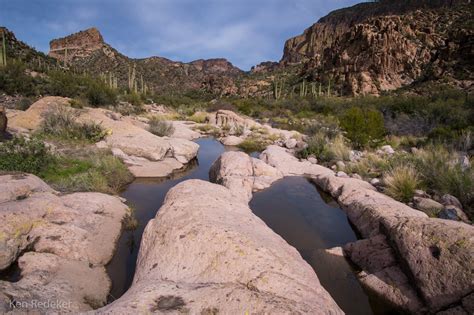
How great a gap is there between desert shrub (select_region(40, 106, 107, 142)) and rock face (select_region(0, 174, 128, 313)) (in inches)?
209

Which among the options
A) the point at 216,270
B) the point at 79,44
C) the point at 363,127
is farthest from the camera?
the point at 79,44

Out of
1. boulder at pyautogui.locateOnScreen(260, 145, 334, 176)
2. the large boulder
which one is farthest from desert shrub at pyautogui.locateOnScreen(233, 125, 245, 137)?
the large boulder

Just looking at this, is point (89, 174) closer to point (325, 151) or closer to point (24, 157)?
point (24, 157)

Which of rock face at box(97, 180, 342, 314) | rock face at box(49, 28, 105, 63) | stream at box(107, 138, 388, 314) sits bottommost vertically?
stream at box(107, 138, 388, 314)


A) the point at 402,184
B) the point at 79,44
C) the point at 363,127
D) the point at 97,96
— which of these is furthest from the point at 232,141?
the point at 79,44

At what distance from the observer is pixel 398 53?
49.3 metres

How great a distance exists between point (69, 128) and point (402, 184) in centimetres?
1104

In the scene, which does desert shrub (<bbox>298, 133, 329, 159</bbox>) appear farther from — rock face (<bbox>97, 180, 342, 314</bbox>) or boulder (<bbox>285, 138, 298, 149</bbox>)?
rock face (<bbox>97, 180, 342, 314</bbox>)

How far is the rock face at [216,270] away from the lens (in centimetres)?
243

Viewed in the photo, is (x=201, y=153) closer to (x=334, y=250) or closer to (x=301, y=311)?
(x=334, y=250)

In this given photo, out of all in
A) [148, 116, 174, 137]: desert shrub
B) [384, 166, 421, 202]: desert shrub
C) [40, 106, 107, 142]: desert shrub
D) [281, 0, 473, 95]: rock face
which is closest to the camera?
[384, 166, 421, 202]: desert shrub

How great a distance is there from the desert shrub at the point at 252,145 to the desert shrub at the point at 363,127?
4.20 m

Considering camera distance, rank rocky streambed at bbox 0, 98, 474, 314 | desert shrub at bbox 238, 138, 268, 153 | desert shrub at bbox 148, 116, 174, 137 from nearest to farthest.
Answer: rocky streambed at bbox 0, 98, 474, 314 < desert shrub at bbox 148, 116, 174, 137 < desert shrub at bbox 238, 138, 268, 153

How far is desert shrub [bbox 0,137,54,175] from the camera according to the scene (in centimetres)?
638
